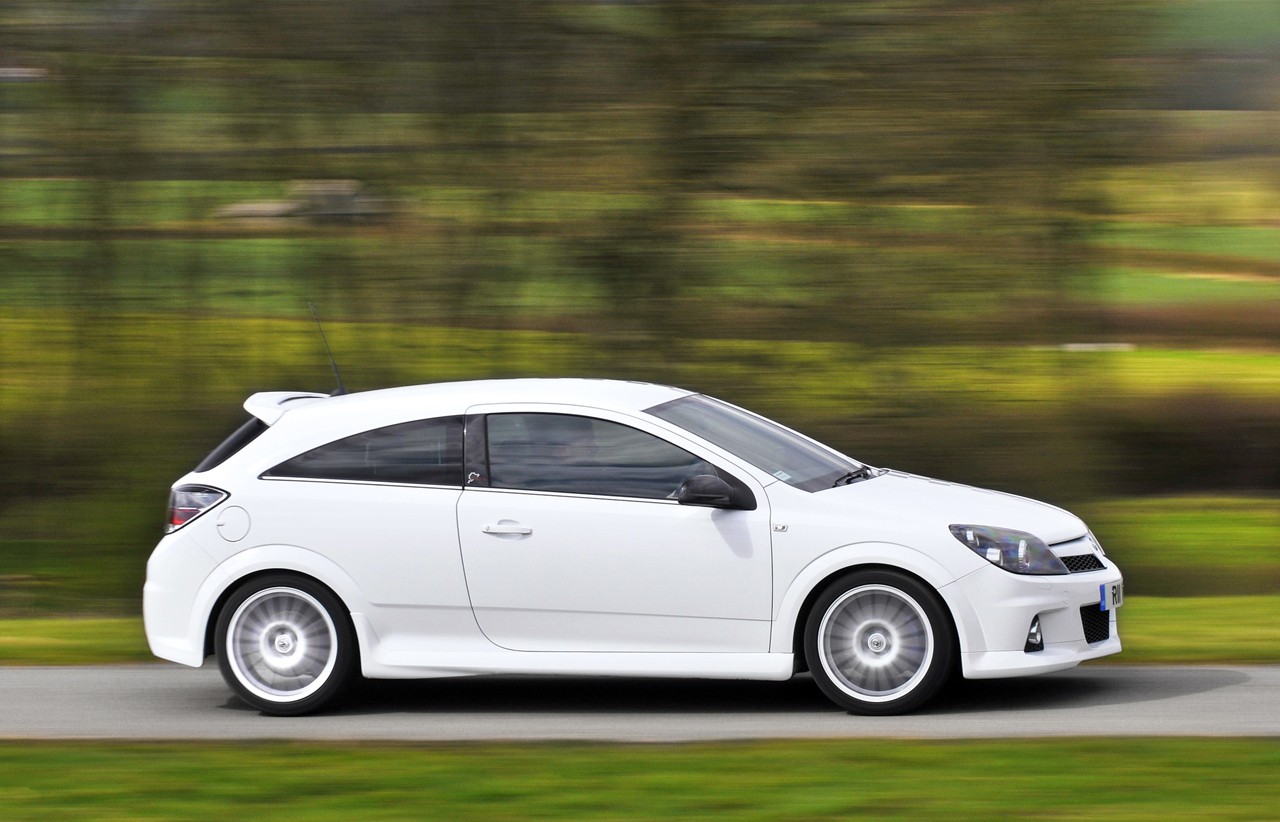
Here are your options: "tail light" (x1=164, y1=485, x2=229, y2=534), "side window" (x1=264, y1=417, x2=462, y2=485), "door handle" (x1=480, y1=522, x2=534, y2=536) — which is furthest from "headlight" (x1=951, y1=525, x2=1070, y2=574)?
"tail light" (x1=164, y1=485, x2=229, y2=534)

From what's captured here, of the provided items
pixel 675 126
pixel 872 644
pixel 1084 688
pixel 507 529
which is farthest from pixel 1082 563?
pixel 675 126

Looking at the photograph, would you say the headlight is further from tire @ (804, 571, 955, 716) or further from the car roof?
the car roof

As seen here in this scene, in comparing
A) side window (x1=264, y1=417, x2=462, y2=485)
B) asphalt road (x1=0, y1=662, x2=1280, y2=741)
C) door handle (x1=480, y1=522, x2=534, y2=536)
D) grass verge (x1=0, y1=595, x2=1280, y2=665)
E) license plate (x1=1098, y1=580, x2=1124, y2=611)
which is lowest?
asphalt road (x1=0, y1=662, x2=1280, y2=741)

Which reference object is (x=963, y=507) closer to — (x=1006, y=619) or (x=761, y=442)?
(x=1006, y=619)

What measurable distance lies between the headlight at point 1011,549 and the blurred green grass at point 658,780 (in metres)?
0.90

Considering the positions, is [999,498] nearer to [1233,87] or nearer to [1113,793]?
[1113,793]

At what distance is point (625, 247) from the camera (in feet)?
40.9

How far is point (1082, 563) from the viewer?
24.8ft

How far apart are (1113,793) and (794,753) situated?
4.09ft

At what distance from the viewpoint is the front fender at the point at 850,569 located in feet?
23.6

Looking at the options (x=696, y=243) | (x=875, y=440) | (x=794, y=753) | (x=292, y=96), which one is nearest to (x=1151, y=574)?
(x=875, y=440)

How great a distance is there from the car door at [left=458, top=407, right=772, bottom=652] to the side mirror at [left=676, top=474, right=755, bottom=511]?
0.04 meters

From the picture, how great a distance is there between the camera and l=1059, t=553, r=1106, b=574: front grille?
7.49m

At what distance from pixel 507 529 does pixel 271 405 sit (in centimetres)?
145
